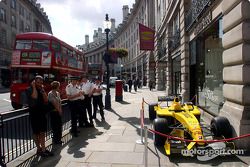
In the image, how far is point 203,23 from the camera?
1021 centimetres

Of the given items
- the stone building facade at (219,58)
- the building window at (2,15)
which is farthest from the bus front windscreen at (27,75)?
the building window at (2,15)

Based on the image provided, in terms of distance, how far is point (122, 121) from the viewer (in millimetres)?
10812

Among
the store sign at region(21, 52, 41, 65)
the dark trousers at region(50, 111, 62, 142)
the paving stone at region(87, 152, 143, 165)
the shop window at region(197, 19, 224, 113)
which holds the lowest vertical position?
the paving stone at region(87, 152, 143, 165)

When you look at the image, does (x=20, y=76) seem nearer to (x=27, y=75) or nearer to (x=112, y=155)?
(x=27, y=75)

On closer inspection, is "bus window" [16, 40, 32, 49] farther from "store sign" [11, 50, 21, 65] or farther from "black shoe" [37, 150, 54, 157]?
"black shoe" [37, 150, 54, 157]

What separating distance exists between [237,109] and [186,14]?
29.3 feet

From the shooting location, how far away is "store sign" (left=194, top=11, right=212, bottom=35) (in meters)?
9.30

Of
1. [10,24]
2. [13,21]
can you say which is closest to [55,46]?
[10,24]

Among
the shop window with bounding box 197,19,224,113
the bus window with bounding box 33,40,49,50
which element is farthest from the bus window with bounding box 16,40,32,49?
the shop window with bounding box 197,19,224,113

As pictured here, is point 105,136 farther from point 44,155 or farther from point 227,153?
point 227,153

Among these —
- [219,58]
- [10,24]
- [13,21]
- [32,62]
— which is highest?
[13,21]

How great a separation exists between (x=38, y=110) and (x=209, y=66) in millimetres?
6652

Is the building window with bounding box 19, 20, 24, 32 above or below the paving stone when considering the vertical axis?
above

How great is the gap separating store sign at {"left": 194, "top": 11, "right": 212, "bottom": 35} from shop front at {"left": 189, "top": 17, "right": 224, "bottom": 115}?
0.50 feet
